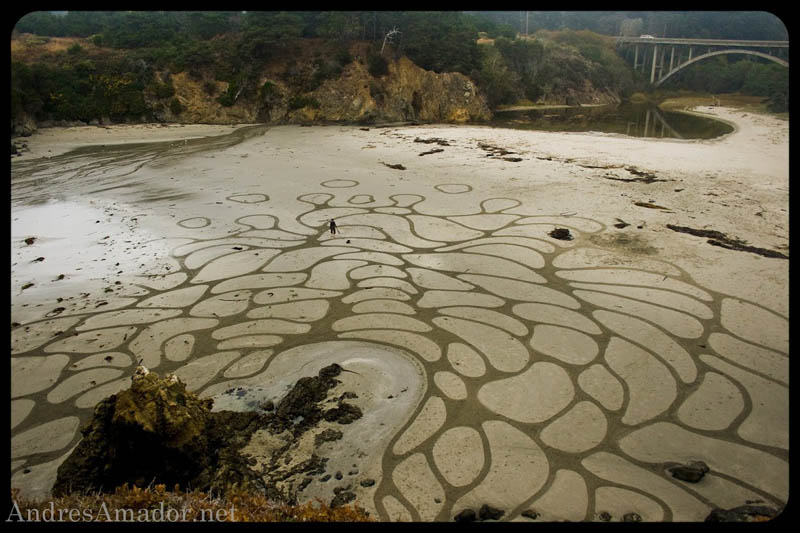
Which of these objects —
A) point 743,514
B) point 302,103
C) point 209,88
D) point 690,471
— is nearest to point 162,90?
point 209,88

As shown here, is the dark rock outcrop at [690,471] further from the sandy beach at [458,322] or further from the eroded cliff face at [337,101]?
the eroded cliff face at [337,101]

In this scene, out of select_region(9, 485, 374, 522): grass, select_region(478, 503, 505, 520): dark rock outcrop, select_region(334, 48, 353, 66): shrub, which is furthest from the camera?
select_region(334, 48, 353, 66): shrub

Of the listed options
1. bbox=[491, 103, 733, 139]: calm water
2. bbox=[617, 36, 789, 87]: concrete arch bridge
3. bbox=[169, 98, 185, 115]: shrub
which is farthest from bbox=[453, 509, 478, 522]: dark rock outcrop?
bbox=[617, 36, 789, 87]: concrete arch bridge

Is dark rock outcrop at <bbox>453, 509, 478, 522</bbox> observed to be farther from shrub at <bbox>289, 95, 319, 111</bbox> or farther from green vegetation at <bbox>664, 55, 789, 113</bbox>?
shrub at <bbox>289, 95, 319, 111</bbox>

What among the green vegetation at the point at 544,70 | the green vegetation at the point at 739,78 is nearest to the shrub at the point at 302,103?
the green vegetation at the point at 544,70

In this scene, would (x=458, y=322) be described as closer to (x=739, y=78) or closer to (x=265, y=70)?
(x=265, y=70)

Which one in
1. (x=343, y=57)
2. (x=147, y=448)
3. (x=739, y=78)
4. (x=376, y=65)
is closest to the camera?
(x=147, y=448)
